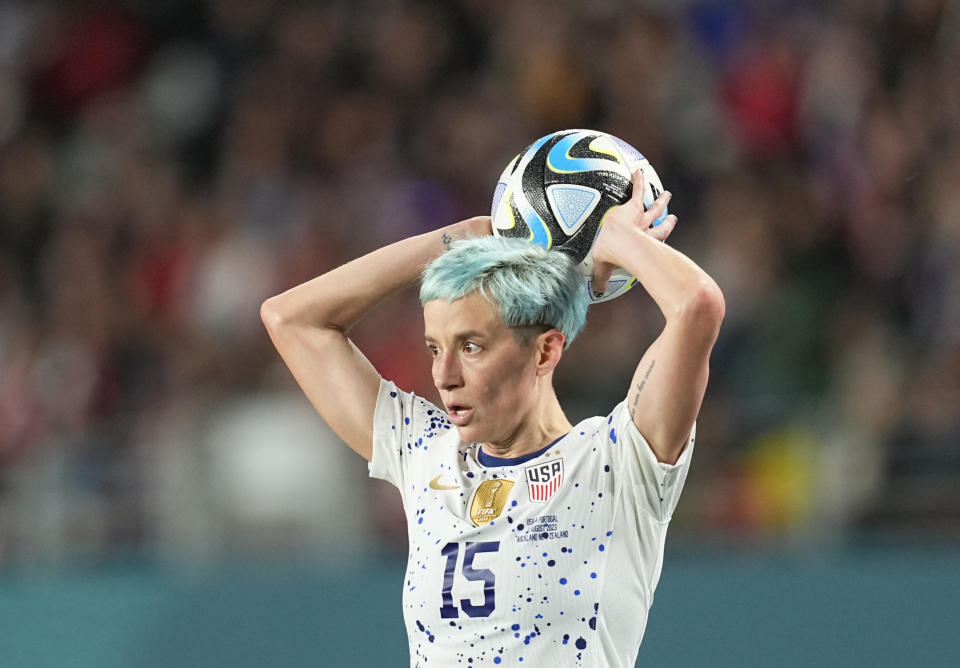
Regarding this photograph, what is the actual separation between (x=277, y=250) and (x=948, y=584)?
4.32 m

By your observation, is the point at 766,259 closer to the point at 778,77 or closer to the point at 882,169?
the point at 882,169

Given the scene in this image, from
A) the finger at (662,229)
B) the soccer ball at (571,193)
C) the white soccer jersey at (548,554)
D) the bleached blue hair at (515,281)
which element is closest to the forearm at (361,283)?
the soccer ball at (571,193)

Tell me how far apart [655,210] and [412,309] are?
15.2ft

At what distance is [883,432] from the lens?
6.75 m

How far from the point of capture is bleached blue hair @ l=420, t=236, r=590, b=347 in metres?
3.37

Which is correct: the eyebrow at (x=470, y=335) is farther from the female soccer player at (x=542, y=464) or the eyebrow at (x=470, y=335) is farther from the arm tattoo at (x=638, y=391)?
the arm tattoo at (x=638, y=391)

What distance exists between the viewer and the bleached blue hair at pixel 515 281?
3.37m

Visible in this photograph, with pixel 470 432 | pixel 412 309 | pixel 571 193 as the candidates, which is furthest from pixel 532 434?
pixel 412 309

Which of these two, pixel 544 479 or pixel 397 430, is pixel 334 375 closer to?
pixel 397 430

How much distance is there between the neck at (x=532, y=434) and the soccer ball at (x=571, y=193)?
31cm

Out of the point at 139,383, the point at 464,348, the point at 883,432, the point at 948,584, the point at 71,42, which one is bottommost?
the point at 464,348

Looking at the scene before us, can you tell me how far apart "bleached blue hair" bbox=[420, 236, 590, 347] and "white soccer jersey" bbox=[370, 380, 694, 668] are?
275 millimetres

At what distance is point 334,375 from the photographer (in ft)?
12.6

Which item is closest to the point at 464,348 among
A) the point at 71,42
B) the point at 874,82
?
the point at 874,82
